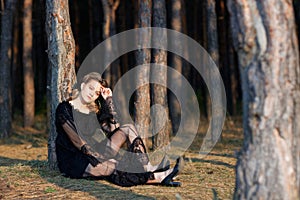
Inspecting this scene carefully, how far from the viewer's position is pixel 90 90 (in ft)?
26.2

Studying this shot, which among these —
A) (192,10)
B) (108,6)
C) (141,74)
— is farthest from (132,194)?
(192,10)

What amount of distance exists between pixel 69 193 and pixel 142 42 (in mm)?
4298

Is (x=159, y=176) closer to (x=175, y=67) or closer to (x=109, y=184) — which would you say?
(x=109, y=184)

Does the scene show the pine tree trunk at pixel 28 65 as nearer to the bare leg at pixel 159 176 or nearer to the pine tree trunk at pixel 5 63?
the pine tree trunk at pixel 5 63

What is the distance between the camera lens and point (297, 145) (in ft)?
16.3

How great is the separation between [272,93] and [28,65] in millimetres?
11761

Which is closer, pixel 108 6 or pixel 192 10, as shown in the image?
pixel 108 6

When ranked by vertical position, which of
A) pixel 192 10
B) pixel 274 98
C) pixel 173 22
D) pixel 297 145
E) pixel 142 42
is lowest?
pixel 297 145

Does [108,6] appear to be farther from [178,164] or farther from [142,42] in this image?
[178,164]

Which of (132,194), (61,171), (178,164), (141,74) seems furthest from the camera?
(141,74)

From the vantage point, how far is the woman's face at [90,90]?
798cm

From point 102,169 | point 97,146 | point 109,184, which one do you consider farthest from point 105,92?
point 109,184

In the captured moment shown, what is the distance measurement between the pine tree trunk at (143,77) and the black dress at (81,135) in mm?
2115

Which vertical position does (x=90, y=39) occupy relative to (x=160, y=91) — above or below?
above
